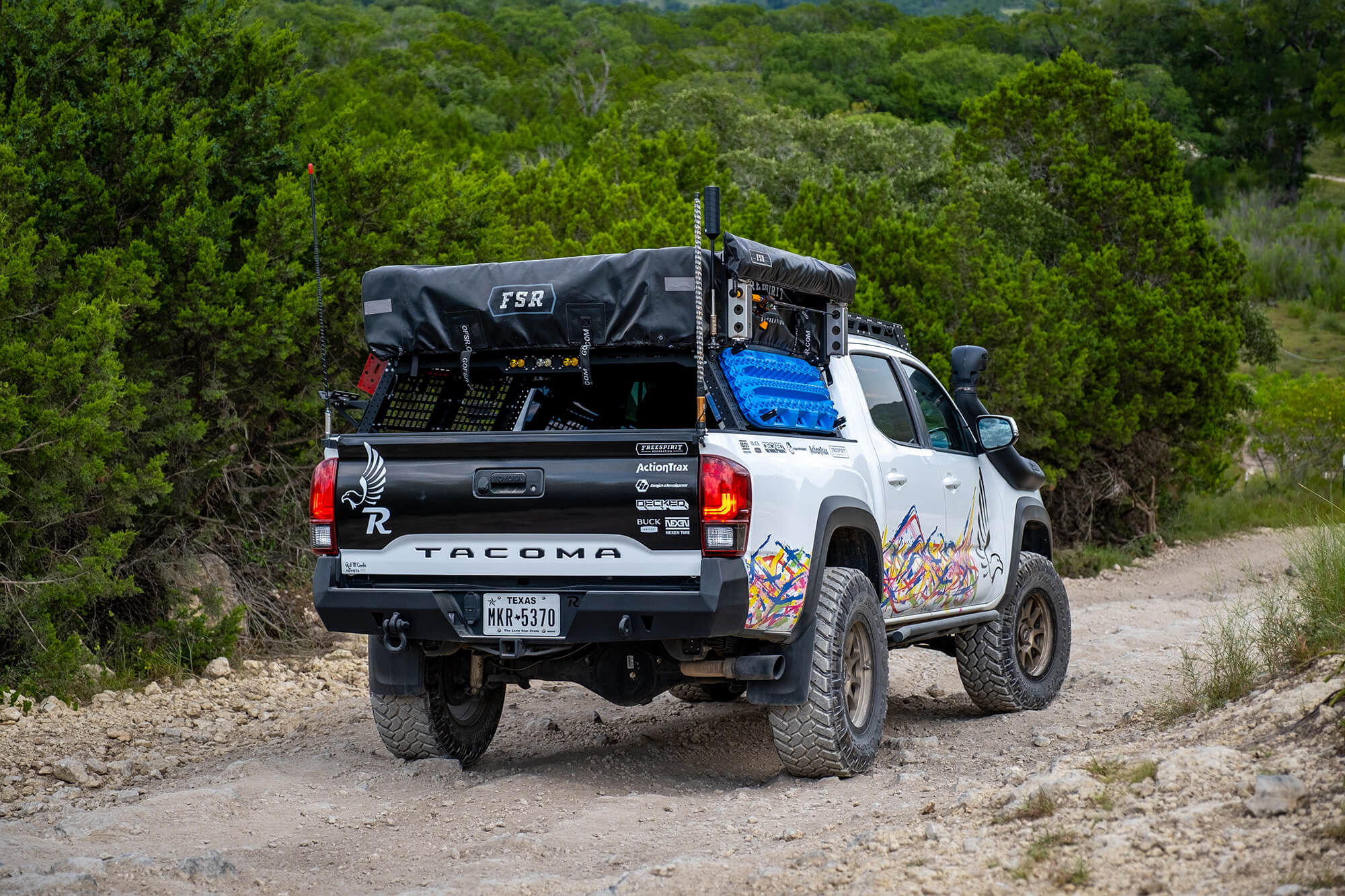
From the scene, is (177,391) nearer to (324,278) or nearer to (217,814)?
(324,278)

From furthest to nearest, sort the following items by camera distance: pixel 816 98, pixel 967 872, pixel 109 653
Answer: pixel 816 98, pixel 109 653, pixel 967 872

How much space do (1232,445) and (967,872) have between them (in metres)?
17.6

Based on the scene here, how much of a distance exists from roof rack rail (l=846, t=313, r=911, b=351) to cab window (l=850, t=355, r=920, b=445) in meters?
0.14

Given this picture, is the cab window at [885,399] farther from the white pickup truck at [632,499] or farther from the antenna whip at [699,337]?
the antenna whip at [699,337]

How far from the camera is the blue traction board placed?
5.89 m

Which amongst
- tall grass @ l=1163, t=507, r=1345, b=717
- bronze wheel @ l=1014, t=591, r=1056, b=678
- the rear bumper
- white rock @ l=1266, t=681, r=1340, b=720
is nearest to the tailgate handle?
the rear bumper

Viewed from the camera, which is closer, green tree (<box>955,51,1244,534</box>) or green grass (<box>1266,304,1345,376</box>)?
green tree (<box>955,51,1244,534</box>)

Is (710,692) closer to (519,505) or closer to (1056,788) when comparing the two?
(519,505)

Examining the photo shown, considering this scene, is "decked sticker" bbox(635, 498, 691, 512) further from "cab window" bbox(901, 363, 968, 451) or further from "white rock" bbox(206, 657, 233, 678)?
"white rock" bbox(206, 657, 233, 678)

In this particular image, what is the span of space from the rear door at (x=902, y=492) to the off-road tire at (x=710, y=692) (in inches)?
33.5

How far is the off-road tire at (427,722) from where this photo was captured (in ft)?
21.3

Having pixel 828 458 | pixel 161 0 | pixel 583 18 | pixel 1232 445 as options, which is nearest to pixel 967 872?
pixel 828 458

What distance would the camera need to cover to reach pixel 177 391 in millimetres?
9594

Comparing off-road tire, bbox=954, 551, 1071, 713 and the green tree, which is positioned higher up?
the green tree
